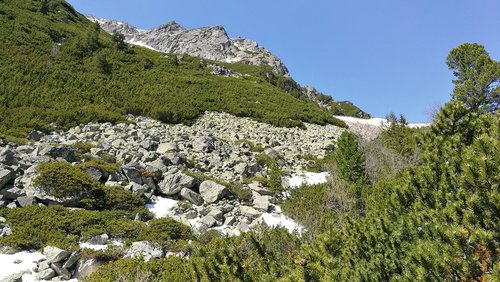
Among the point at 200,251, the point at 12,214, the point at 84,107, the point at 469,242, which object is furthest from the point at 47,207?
the point at 84,107

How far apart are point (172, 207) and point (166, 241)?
3.00m

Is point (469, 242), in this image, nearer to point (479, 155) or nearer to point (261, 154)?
point (479, 155)

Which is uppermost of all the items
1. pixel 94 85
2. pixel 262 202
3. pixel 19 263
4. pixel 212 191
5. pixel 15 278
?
pixel 94 85

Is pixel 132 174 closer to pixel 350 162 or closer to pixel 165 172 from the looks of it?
pixel 165 172

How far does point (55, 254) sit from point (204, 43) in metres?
109

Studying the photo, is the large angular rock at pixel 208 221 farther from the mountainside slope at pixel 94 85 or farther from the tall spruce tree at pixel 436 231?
the mountainside slope at pixel 94 85

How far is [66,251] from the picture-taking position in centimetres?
829

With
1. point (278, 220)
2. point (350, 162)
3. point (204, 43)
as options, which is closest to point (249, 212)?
point (278, 220)

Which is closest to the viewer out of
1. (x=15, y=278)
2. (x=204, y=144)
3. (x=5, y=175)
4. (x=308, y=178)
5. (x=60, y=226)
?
(x=15, y=278)

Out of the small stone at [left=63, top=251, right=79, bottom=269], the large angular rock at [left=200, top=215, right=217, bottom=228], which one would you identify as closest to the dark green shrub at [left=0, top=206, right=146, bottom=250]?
the small stone at [left=63, top=251, right=79, bottom=269]

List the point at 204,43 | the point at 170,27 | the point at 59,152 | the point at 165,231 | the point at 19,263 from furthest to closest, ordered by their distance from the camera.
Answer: the point at 170,27
the point at 204,43
the point at 59,152
the point at 165,231
the point at 19,263

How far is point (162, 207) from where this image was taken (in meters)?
12.4

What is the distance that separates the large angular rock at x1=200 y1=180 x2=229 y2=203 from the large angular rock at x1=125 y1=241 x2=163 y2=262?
417 cm

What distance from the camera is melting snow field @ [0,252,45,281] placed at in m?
7.71
